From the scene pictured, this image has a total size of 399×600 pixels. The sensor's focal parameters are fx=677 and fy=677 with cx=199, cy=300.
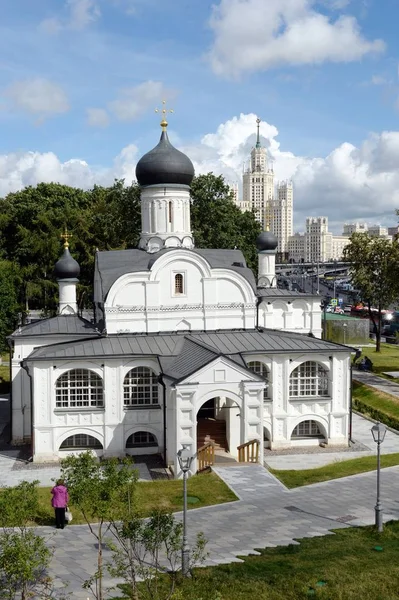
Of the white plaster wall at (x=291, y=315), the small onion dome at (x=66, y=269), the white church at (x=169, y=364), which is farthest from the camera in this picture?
the white plaster wall at (x=291, y=315)

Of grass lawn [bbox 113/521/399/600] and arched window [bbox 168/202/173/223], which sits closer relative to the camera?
grass lawn [bbox 113/521/399/600]

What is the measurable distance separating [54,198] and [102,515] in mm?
52235

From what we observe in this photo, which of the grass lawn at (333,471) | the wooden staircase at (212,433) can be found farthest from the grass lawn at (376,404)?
the wooden staircase at (212,433)

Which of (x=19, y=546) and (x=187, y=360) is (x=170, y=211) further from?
(x=19, y=546)

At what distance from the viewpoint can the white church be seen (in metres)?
24.2

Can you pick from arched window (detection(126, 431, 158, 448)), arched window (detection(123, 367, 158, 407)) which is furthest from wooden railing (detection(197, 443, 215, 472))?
arched window (detection(123, 367, 158, 407))

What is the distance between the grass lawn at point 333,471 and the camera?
21.9 meters

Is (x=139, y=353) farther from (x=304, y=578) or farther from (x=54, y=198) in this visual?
(x=54, y=198)

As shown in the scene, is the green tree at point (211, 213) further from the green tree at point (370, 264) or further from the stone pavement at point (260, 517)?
the stone pavement at point (260, 517)

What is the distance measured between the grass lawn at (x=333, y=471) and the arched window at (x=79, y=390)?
23.9ft

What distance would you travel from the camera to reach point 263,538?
55.5 feet

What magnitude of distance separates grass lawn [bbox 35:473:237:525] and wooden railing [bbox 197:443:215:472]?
867 millimetres

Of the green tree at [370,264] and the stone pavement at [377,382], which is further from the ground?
the green tree at [370,264]

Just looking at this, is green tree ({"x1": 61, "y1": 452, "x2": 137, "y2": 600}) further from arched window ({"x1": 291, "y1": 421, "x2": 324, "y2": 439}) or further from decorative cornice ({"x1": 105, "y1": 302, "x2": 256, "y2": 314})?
arched window ({"x1": 291, "y1": 421, "x2": 324, "y2": 439})
